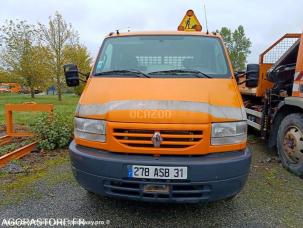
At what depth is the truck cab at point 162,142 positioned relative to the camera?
3154 mm

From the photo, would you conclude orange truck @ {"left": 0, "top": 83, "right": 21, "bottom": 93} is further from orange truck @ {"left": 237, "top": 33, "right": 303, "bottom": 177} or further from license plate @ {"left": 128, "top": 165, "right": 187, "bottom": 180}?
license plate @ {"left": 128, "top": 165, "right": 187, "bottom": 180}

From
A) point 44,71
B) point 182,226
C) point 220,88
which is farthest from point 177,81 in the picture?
point 44,71

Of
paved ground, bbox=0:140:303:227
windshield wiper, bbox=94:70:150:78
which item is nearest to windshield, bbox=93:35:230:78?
windshield wiper, bbox=94:70:150:78

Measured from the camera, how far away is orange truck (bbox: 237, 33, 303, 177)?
5.17m

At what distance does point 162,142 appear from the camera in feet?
10.5

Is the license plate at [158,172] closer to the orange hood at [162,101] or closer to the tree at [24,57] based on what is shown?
the orange hood at [162,101]

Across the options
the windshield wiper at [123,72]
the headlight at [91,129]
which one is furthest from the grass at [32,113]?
the headlight at [91,129]

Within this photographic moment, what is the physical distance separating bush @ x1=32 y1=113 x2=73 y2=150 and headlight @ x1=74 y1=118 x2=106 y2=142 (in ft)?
10.4

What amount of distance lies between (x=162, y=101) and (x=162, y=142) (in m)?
0.46

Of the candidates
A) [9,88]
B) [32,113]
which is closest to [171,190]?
[32,113]

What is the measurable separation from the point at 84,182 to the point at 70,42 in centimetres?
2447

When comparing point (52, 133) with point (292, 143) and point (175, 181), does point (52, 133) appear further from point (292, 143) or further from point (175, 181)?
point (292, 143)

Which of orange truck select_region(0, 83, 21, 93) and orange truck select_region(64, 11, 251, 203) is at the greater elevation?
orange truck select_region(64, 11, 251, 203)

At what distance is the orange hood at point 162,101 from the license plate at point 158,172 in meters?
0.46
